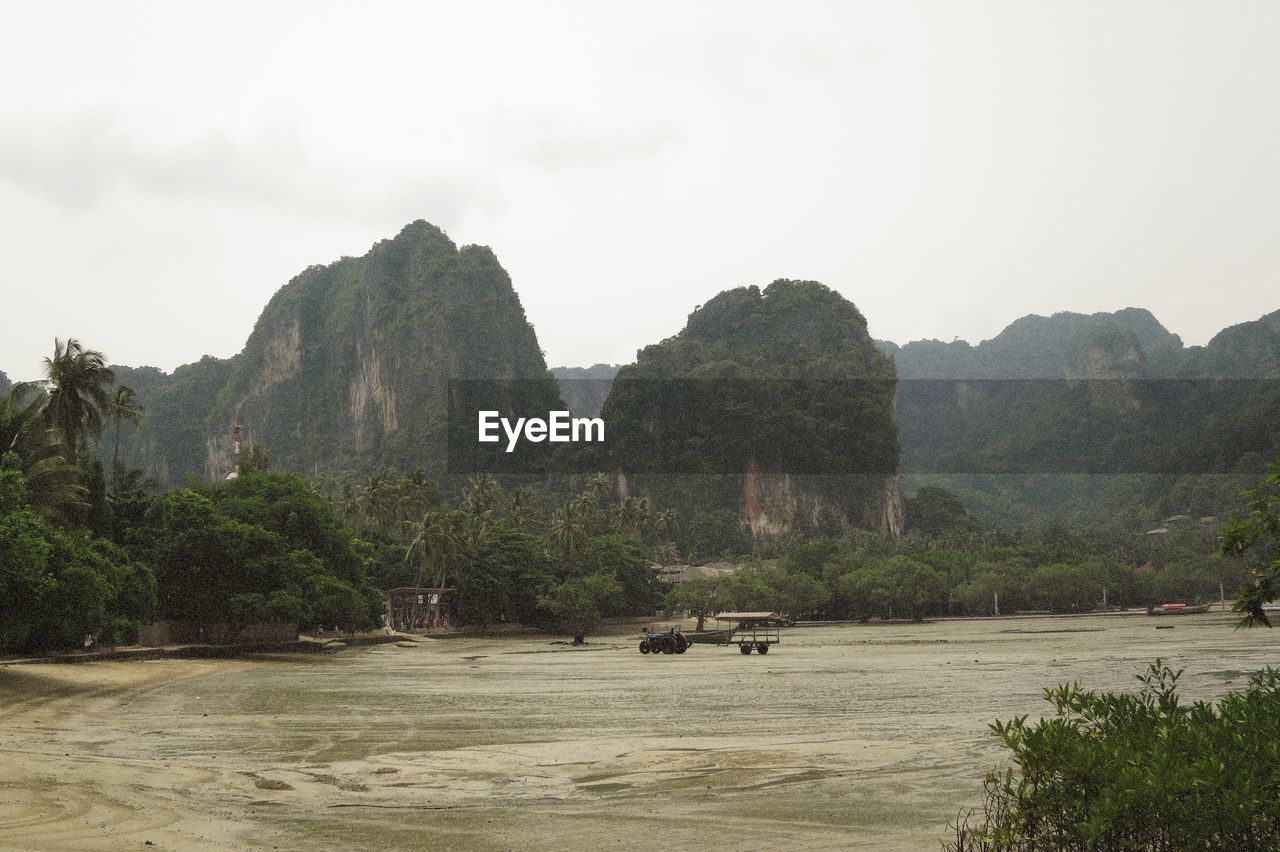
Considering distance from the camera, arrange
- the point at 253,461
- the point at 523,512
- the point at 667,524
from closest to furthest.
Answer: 1. the point at 253,461
2. the point at 523,512
3. the point at 667,524

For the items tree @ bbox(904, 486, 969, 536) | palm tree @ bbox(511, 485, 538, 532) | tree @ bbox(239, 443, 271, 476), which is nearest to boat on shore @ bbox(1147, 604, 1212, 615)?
palm tree @ bbox(511, 485, 538, 532)

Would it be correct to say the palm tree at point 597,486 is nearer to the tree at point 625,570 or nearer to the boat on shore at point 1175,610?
the tree at point 625,570

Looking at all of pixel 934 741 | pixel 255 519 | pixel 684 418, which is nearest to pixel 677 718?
pixel 934 741

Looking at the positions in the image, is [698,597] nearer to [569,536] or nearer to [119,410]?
[569,536]

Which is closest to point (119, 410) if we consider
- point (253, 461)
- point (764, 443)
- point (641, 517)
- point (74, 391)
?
point (74, 391)

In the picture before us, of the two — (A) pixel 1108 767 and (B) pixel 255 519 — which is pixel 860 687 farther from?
(B) pixel 255 519

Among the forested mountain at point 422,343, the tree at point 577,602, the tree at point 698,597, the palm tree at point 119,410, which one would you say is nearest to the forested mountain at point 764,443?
the forested mountain at point 422,343
